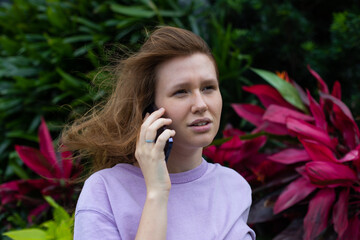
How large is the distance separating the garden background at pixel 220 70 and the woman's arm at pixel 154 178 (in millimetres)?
615

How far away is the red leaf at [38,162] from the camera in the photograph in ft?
8.41

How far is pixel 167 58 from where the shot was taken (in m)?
1.53

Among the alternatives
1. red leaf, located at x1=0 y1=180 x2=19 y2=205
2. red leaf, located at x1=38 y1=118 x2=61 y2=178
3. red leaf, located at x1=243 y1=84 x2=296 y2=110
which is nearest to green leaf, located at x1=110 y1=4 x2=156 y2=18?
red leaf, located at x1=38 y1=118 x2=61 y2=178

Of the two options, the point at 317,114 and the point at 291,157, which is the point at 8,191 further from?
the point at 317,114

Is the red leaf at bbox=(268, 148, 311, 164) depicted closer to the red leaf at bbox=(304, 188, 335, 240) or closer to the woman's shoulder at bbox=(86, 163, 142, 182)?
the red leaf at bbox=(304, 188, 335, 240)

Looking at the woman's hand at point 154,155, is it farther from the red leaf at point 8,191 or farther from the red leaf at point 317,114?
the red leaf at point 8,191

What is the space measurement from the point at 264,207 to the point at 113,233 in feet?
3.16

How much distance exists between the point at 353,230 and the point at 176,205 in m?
0.95

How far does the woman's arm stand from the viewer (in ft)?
4.30

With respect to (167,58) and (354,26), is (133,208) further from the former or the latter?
(354,26)

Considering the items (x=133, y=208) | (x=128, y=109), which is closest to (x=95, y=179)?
(x=133, y=208)

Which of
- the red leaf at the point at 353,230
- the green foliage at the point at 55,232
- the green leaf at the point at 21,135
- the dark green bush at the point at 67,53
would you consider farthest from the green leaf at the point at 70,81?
the red leaf at the point at 353,230

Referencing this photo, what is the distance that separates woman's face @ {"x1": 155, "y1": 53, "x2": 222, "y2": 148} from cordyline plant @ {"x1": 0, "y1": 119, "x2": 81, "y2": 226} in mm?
1274

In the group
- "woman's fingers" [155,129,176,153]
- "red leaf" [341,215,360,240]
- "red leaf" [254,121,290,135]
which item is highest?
"woman's fingers" [155,129,176,153]
